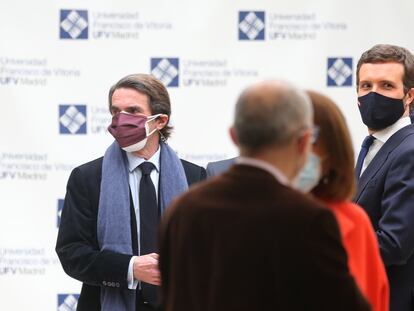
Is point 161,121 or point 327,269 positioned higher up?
point 161,121

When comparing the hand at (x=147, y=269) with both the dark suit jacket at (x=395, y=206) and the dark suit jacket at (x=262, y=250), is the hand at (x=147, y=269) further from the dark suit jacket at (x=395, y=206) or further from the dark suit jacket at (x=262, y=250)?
the dark suit jacket at (x=262, y=250)

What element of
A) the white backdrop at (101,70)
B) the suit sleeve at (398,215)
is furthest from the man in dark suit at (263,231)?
the white backdrop at (101,70)

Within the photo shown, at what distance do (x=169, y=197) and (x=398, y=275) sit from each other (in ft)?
3.09

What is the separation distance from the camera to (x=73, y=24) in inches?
183

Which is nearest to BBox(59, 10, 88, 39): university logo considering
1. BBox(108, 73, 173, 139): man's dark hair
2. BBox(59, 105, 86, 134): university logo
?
BBox(59, 105, 86, 134): university logo

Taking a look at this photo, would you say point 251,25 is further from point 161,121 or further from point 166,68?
point 161,121

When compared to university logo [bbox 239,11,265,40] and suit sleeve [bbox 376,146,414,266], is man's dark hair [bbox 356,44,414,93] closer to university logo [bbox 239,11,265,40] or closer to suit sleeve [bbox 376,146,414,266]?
suit sleeve [bbox 376,146,414,266]

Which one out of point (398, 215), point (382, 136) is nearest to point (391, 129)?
point (382, 136)

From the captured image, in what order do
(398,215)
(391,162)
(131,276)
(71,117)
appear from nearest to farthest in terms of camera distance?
(398,215) < (391,162) < (131,276) < (71,117)

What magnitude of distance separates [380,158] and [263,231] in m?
1.47

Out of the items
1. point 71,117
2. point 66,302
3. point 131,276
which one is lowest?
point 66,302

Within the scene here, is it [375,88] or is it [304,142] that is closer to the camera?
[304,142]

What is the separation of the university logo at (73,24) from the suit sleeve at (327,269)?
10.3ft

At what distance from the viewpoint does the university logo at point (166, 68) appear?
15.3ft
